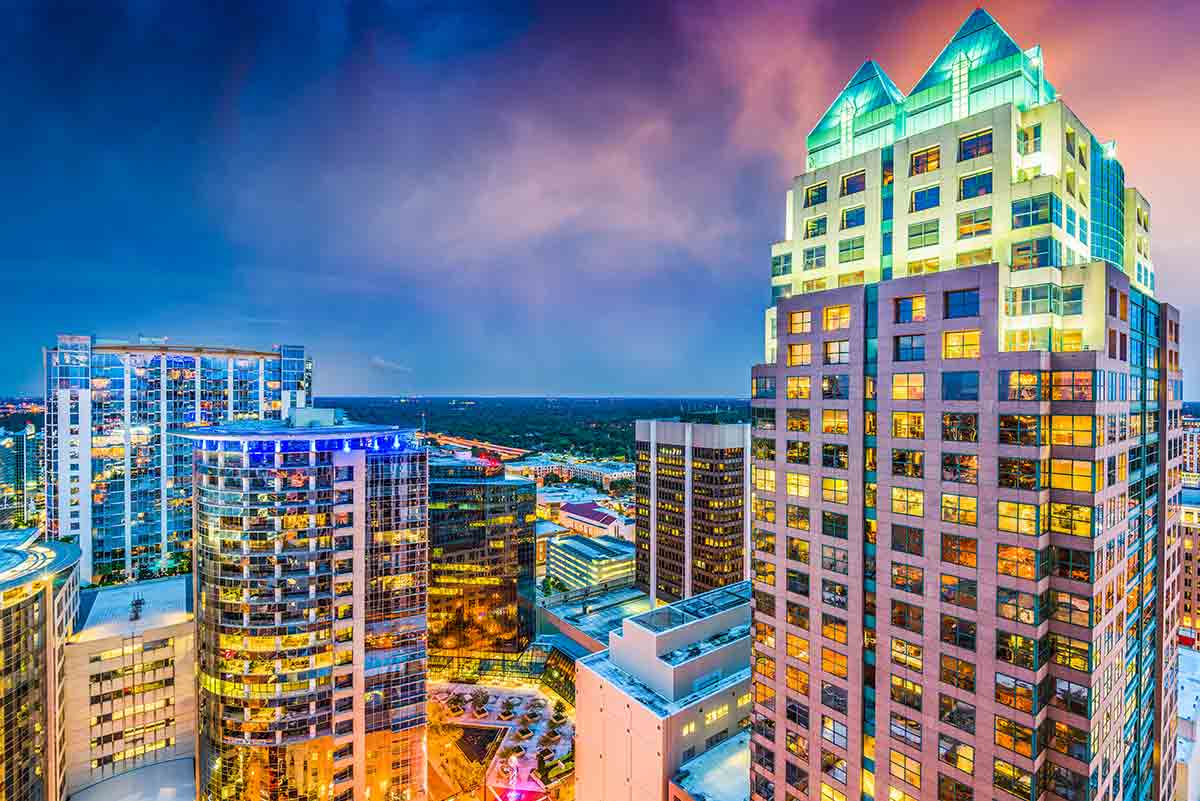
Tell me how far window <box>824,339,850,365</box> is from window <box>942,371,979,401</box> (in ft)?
28.4

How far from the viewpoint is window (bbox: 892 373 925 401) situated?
4859cm

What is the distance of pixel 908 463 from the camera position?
49.4 m

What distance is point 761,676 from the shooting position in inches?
2414

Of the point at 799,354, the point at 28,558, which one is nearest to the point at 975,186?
the point at 799,354

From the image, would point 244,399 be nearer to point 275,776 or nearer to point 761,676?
point 275,776

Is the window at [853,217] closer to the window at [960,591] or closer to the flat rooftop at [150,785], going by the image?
the window at [960,591]

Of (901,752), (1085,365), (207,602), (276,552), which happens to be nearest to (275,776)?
(207,602)

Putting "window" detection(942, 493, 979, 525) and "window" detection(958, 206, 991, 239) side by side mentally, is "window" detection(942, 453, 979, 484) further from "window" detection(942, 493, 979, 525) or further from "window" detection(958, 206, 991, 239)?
"window" detection(958, 206, 991, 239)

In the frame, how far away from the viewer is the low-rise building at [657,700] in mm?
73062

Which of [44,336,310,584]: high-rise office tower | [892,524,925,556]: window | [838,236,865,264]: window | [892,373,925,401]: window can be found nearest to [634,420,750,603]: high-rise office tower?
[838,236,865,264]: window

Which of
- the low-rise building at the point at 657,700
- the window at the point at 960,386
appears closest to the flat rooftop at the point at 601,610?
the low-rise building at the point at 657,700

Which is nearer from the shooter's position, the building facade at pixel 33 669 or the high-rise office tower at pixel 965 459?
the high-rise office tower at pixel 965 459

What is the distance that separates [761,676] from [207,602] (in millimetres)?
73332

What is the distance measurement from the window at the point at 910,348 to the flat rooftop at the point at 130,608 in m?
108
